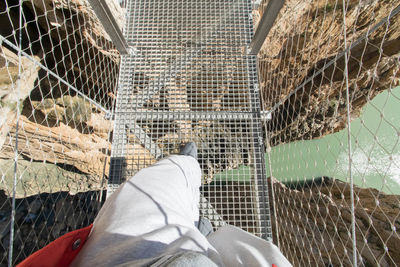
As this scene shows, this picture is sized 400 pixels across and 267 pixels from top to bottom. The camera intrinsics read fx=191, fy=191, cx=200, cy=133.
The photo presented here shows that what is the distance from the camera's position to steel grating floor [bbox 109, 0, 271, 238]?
1.19 metres

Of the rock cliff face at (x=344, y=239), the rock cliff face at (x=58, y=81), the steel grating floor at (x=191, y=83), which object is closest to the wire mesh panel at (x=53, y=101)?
the rock cliff face at (x=58, y=81)

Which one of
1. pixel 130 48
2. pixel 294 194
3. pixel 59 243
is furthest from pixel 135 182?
pixel 294 194

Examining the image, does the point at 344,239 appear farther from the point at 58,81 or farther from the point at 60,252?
the point at 58,81

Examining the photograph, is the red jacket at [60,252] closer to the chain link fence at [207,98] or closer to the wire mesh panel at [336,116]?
the chain link fence at [207,98]

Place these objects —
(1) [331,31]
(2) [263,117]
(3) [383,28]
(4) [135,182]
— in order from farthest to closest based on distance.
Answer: (3) [383,28]
(1) [331,31]
(2) [263,117]
(4) [135,182]

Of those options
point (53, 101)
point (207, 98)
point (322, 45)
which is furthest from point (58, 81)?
point (322, 45)

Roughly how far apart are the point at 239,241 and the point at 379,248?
116cm

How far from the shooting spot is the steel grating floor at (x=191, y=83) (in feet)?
3.91

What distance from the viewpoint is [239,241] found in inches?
18.3

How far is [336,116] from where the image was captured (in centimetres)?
344

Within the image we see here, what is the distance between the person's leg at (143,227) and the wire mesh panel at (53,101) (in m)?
0.31

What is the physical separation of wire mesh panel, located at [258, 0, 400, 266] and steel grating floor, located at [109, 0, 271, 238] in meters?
0.18

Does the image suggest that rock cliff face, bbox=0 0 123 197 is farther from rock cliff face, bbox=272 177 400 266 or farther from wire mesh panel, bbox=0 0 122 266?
rock cliff face, bbox=272 177 400 266

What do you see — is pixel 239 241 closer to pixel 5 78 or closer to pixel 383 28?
pixel 5 78
